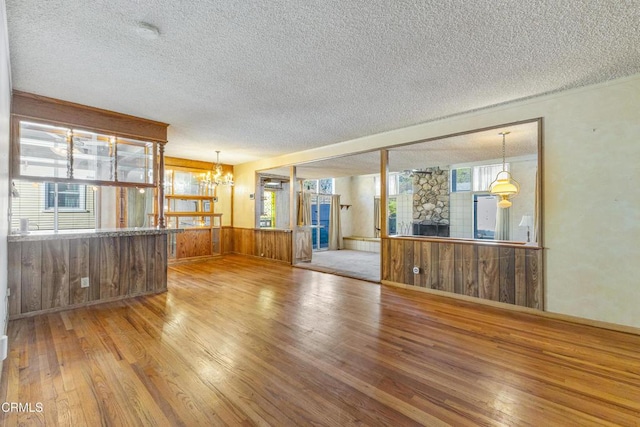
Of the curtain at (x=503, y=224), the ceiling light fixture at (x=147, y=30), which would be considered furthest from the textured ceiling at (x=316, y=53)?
the curtain at (x=503, y=224)

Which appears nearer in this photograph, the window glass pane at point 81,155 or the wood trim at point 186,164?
the window glass pane at point 81,155

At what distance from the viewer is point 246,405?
1.75 metres

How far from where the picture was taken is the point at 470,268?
13.1ft

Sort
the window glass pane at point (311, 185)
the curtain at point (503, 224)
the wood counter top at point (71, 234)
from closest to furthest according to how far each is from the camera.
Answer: the wood counter top at point (71, 234) → the curtain at point (503, 224) → the window glass pane at point (311, 185)

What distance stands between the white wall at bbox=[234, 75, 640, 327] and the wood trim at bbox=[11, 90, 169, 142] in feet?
16.6

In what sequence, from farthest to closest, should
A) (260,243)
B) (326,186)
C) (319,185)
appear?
(326,186), (319,185), (260,243)

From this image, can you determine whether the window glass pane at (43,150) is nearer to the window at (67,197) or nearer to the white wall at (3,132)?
the white wall at (3,132)

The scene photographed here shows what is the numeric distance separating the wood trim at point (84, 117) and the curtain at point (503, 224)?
7.78 meters

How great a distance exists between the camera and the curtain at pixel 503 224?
7.35 m

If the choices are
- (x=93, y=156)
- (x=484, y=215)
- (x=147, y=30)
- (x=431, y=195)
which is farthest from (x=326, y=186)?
(x=147, y=30)

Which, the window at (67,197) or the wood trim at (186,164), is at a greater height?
the wood trim at (186,164)

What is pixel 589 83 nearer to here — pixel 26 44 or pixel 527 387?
pixel 527 387

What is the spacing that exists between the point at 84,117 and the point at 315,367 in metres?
4.23

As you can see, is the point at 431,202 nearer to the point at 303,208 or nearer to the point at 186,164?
the point at 303,208
